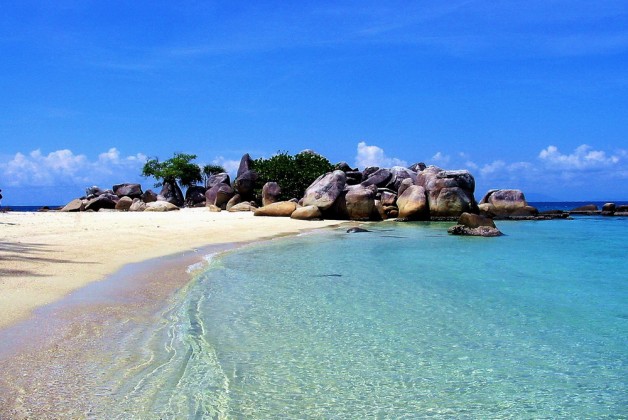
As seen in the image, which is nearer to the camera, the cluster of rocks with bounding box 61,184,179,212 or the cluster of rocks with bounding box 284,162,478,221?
the cluster of rocks with bounding box 284,162,478,221

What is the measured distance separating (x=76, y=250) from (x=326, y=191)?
49.8ft

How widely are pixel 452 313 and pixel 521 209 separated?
2605 centimetres

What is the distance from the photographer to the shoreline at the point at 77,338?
11.4 ft

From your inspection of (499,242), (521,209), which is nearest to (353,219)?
(499,242)

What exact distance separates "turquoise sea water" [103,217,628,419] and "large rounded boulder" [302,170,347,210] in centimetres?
1431

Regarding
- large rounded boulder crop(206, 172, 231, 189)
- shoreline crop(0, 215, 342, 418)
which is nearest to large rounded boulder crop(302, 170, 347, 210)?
large rounded boulder crop(206, 172, 231, 189)

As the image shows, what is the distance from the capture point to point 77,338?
15.9 ft

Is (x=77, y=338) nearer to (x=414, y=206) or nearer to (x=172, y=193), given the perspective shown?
(x=414, y=206)

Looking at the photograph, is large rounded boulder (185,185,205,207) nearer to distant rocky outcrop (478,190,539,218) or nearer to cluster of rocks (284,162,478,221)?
cluster of rocks (284,162,478,221)

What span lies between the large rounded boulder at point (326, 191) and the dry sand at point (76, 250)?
4190 mm

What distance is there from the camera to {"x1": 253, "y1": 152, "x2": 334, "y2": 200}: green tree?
30.7 m

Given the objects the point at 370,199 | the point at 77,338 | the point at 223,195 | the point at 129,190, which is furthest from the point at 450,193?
the point at 129,190

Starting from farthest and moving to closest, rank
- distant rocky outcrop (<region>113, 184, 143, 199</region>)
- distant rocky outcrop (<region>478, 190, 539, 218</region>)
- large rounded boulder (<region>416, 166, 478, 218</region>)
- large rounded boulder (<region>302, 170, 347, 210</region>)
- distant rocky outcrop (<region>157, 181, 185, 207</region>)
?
distant rocky outcrop (<region>157, 181, 185, 207</region>)
distant rocky outcrop (<region>113, 184, 143, 199</region>)
distant rocky outcrop (<region>478, 190, 539, 218</region>)
large rounded boulder (<region>416, 166, 478, 218</region>)
large rounded boulder (<region>302, 170, 347, 210</region>)

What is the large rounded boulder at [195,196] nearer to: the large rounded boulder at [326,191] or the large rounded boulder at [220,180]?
the large rounded boulder at [220,180]
